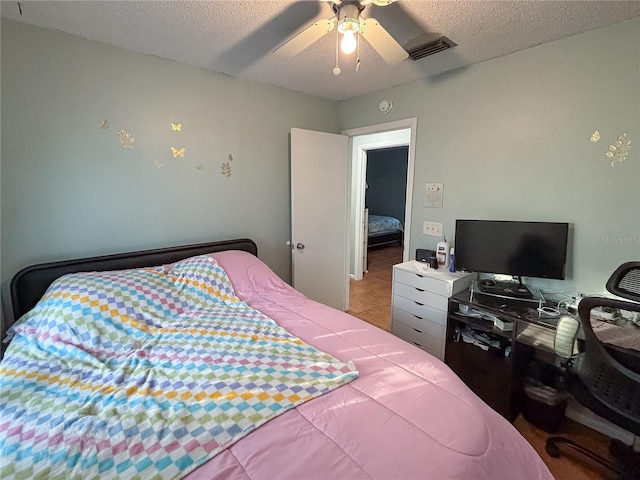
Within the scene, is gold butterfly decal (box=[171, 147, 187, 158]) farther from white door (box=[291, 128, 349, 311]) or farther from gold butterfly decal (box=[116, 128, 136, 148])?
white door (box=[291, 128, 349, 311])

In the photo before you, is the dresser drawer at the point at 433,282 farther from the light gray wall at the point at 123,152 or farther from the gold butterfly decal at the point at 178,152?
the gold butterfly decal at the point at 178,152

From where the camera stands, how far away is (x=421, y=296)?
2355 millimetres

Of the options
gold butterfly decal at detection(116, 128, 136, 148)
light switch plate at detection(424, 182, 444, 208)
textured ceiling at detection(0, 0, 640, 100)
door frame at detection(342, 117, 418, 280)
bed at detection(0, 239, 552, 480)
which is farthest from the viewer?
door frame at detection(342, 117, 418, 280)

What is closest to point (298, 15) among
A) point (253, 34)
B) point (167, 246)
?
point (253, 34)

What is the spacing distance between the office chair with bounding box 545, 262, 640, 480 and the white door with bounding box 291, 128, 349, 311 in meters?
2.05

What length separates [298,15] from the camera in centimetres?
163

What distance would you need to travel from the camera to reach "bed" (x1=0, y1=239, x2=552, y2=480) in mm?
816

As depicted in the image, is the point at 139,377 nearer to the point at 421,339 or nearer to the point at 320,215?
the point at 421,339

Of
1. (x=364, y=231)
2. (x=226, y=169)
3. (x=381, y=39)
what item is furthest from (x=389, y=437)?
(x=364, y=231)

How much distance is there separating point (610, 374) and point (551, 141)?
55.8 inches

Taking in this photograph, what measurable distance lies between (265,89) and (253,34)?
90cm

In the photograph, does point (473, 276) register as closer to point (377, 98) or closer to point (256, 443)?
point (377, 98)

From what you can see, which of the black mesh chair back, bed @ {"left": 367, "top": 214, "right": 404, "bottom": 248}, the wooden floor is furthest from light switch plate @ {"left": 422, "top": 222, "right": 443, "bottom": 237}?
bed @ {"left": 367, "top": 214, "right": 404, "bottom": 248}

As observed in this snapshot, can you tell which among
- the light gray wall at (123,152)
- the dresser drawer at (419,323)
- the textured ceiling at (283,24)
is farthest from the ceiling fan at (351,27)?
the dresser drawer at (419,323)
